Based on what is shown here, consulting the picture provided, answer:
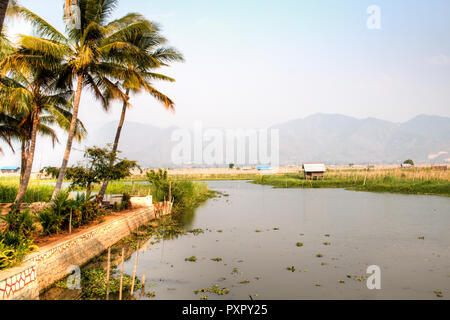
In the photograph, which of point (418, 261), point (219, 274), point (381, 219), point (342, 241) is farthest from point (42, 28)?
point (381, 219)

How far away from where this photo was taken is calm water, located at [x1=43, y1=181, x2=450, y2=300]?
7.09 m

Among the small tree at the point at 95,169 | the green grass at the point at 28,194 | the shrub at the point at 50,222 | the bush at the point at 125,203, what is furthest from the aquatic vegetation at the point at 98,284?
the green grass at the point at 28,194

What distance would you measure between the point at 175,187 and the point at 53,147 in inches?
299

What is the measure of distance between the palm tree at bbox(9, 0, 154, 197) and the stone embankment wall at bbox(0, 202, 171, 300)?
3068 mm

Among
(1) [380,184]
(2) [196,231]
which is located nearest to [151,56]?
(2) [196,231]

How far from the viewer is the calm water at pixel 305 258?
23.2ft

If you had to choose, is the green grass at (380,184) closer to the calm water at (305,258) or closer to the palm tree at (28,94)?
the calm water at (305,258)

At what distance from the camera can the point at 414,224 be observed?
15.0 metres

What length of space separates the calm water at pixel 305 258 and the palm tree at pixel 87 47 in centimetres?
603

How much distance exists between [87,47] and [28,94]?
11.6 ft

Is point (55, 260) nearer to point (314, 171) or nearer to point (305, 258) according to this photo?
point (305, 258)

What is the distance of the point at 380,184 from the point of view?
3519 centimetres
